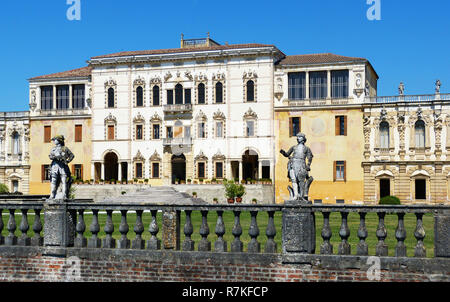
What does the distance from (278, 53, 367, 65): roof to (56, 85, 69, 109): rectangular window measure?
21789 millimetres

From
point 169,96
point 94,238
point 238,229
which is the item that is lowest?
point 94,238

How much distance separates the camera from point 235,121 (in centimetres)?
5966

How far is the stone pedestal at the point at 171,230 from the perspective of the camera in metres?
12.1

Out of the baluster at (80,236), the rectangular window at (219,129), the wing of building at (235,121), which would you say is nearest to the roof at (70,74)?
the wing of building at (235,121)

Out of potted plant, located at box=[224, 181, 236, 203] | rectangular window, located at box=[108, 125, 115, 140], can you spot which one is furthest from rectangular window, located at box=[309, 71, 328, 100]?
rectangular window, located at box=[108, 125, 115, 140]

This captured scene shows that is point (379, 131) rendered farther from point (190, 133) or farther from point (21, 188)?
point (21, 188)

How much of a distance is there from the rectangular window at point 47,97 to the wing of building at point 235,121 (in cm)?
10

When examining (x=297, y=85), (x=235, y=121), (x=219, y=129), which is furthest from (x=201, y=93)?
(x=297, y=85)

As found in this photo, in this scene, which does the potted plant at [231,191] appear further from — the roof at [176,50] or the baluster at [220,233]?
the baluster at [220,233]

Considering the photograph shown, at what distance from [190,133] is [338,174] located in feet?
47.1

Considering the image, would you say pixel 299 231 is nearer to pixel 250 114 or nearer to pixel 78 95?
pixel 250 114

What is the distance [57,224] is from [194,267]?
9.51ft

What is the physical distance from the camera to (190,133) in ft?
201
